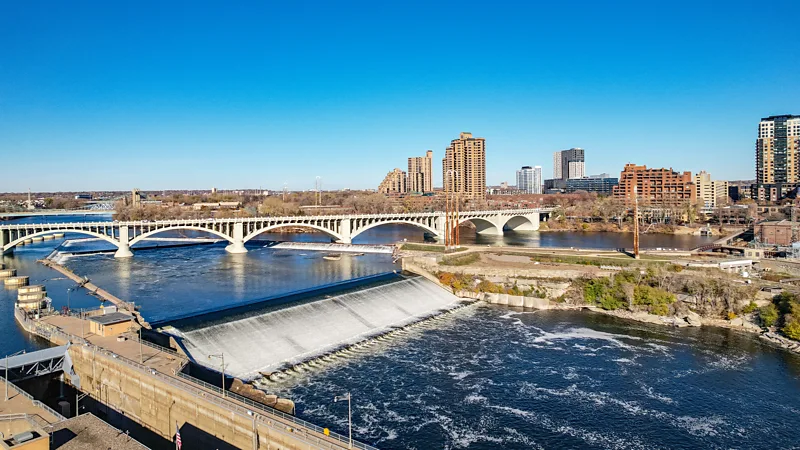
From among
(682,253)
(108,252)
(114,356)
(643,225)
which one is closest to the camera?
(114,356)

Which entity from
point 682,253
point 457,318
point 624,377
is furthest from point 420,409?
point 682,253

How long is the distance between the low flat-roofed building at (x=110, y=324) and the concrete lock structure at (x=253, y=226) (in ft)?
124

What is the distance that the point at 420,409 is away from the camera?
2453 cm

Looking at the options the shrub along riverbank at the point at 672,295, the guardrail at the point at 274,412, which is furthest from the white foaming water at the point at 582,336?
the guardrail at the point at 274,412

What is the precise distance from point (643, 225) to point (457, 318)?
266 ft

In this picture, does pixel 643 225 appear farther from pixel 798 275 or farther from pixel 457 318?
pixel 457 318

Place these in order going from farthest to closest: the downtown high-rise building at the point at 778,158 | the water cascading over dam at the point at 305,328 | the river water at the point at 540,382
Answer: the downtown high-rise building at the point at 778,158 → the water cascading over dam at the point at 305,328 → the river water at the point at 540,382

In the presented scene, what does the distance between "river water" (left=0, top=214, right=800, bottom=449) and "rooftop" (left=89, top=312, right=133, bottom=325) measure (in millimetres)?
5076

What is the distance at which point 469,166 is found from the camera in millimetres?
170500

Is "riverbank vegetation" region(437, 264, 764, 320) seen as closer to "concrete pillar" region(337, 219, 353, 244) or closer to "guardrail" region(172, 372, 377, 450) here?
"guardrail" region(172, 372, 377, 450)

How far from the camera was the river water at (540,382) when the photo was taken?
22.5 m

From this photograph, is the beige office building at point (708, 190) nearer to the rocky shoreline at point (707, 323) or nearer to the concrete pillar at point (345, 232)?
the concrete pillar at point (345, 232)

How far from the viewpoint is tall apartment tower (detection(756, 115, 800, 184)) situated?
13575 centimetres

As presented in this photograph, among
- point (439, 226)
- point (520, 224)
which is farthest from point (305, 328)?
point (520, 224)
